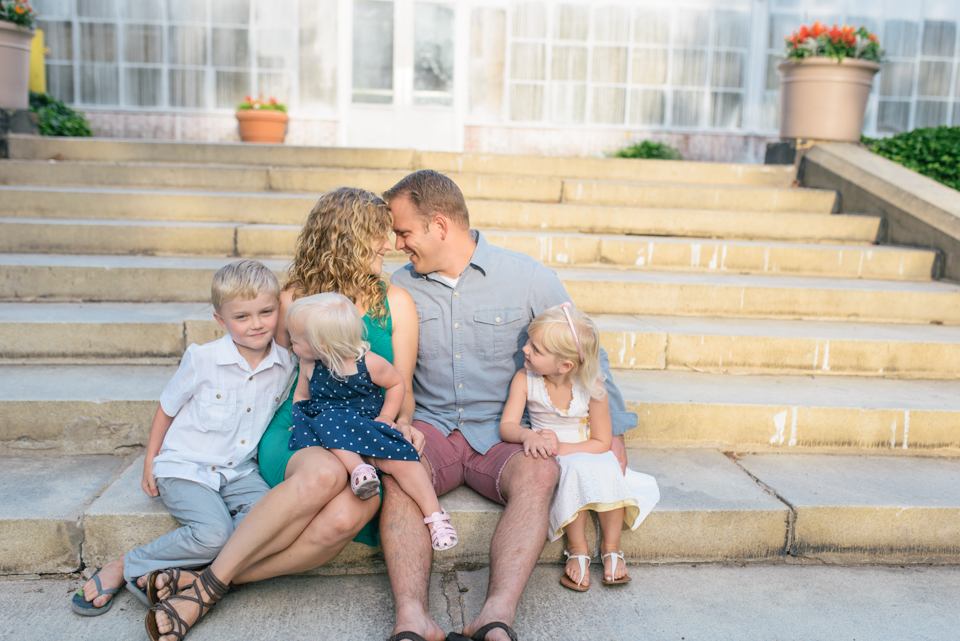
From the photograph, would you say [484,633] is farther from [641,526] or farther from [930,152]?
[930,152]

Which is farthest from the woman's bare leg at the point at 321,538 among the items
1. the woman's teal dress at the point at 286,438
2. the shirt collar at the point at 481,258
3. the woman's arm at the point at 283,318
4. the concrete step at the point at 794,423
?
the concrete step at the point at 794,423

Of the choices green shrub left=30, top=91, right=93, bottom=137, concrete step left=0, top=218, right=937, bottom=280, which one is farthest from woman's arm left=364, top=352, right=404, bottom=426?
green shrub left=30, top=91, right=93, bottom=137

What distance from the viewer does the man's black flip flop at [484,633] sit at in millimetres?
1795

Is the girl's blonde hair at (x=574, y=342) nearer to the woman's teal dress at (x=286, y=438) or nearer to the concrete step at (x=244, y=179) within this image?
the woman's teal dress at (x=286, y=438)

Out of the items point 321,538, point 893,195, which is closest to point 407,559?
point 321,538

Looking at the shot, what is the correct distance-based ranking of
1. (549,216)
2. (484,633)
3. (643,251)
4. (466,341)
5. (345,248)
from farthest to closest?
(549,216) → (643,251) → (466,341) → (345,248) → (484,633)

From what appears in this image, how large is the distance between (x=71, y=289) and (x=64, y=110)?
3881 millimetres

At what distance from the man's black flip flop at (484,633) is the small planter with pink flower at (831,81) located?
5449 millimetres

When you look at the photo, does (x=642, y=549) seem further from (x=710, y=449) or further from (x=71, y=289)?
(x=71, y=289)

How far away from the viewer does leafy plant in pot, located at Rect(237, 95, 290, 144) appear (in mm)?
8000

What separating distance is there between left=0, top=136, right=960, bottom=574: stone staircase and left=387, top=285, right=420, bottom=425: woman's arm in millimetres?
364

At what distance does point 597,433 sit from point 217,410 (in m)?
1.28

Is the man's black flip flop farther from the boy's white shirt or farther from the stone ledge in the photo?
the stone ledge

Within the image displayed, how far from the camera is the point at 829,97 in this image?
5.75 metres
